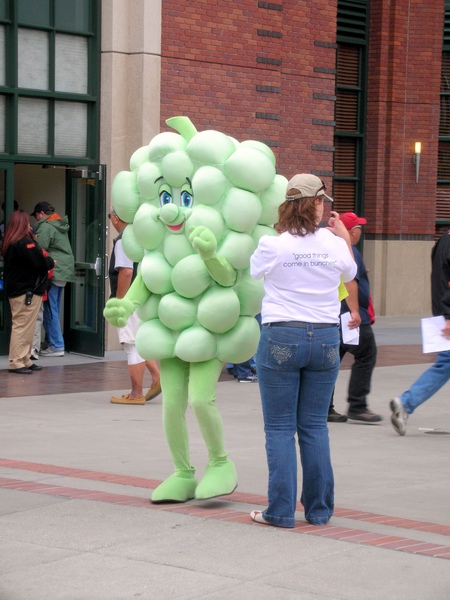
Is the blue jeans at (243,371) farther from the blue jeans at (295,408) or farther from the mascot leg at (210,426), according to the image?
the blue jeans at (295,408)

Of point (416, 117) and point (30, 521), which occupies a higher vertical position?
point (416, 117)

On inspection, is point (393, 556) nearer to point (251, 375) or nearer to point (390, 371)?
point (251, 375)

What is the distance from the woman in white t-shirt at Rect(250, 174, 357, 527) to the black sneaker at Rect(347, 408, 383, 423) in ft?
12.4

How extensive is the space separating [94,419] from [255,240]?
3629 millimetres

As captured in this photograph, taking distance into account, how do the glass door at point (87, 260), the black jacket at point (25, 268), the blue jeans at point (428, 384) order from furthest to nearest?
the glass door at point (87, 260) → the black jacket at point (25, 268) → the blue jeans at point (428, 384)

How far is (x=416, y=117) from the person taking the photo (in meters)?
20.8

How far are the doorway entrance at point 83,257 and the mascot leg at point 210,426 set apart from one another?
24.7ft

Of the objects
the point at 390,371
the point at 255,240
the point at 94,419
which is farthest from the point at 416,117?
the point at 255,240

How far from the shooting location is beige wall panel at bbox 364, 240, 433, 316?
2064cm

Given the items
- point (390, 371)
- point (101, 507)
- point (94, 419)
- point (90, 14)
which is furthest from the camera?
point (90, 14)

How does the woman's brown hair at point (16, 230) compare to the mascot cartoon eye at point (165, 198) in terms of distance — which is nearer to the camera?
the mascot cartoon eye at point (165, 198)

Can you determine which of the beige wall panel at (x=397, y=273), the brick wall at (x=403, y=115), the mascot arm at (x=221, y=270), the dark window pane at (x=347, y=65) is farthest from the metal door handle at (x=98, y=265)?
the dark window pane at (x=347, y=65)

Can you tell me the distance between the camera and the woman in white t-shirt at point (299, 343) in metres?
5.84

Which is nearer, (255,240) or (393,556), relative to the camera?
(393,556)
